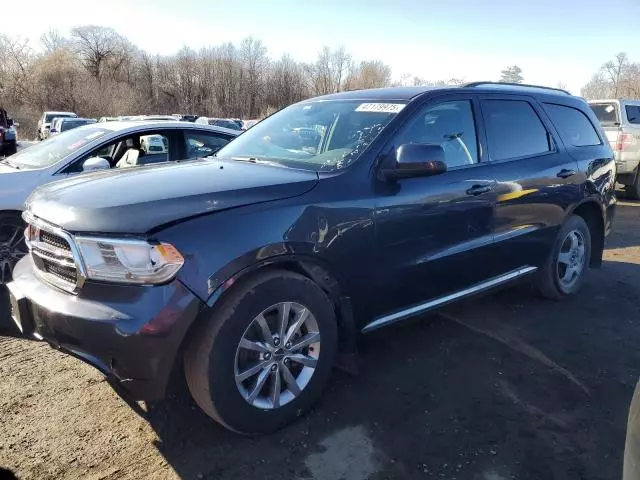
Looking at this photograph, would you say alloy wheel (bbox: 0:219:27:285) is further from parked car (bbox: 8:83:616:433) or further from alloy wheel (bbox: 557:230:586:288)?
alloy wheel (bbox: 557:230:586:288)

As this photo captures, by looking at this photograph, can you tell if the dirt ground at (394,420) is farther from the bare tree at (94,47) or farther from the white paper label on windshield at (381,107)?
the bare tree at (94,47)

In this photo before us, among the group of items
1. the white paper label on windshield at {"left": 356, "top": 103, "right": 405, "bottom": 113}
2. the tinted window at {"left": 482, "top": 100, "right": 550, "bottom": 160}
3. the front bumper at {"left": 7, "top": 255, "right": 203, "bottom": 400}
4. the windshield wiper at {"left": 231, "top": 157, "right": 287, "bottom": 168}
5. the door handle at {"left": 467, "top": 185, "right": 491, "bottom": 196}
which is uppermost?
the white paper label on windshield at {"left": 356, "top": 103, "right": 405, "bottom": 113}

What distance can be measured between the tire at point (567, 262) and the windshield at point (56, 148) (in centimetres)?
458

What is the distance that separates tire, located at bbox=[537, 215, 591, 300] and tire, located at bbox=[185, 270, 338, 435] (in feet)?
8.52

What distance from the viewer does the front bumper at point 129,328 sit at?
2.31 metres

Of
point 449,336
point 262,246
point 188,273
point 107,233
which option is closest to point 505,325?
point 449,336

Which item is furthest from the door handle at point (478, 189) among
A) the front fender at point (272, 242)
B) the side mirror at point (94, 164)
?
the side mirror at point (94, 164)

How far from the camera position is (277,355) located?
2766 millimetres

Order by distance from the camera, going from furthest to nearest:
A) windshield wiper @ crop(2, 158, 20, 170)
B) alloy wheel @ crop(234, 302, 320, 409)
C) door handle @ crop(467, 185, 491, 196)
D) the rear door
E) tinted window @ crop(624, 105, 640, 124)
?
tinted window @ crop(624, 105, 640, 124)
windshield wiper @ crop(2, 158, 20, 170)
the rear door
door handle @ crop(467, 185, 491, 196)
alloy wheel @ crop(234, 302, 320, 409)

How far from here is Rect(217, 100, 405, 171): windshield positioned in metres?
3.26

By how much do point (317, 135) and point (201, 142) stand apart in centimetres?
295

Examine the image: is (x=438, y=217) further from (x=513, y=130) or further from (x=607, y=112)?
(x=607, y=112)

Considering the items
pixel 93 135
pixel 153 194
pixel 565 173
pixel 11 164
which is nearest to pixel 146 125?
pixel 93 135

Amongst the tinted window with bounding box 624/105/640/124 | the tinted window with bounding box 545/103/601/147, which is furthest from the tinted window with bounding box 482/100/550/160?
the tinted window with bounding box 624/105/640/124
